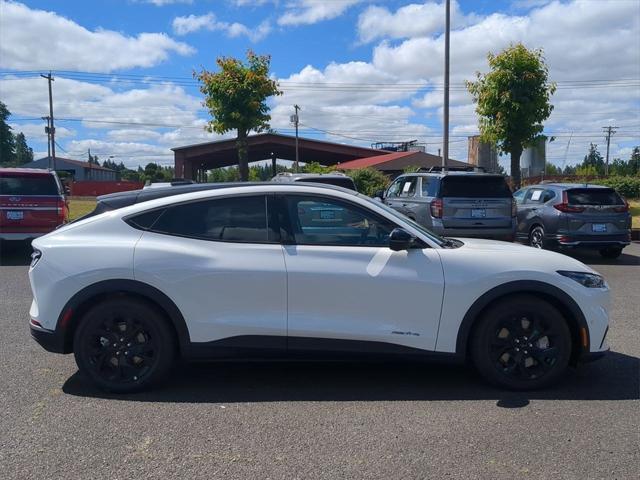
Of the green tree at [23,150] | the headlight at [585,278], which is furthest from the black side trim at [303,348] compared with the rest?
the green tree at [23,150]

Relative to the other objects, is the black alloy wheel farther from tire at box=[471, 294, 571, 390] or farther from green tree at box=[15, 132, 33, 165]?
green tree at box=[15, 132, 33, 165]

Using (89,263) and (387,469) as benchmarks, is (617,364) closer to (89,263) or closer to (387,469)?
(387,469)

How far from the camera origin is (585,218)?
39.6ft

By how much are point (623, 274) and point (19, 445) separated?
1022 centimetres

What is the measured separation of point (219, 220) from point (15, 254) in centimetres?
1030

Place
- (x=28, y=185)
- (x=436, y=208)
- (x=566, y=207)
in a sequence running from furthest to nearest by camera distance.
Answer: (x=566, y=207)
(x=28, y=185)
(x=436, y=208)

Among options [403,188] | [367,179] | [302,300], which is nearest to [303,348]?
[302,300]

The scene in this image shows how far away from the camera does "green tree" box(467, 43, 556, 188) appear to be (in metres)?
17.7

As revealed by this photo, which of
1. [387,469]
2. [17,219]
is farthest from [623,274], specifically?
[17,219]

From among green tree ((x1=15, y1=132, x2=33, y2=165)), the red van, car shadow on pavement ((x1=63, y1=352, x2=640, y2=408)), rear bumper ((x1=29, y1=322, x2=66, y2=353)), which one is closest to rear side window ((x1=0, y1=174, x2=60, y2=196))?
the red van

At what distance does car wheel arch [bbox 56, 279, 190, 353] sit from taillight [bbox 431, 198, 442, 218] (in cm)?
757

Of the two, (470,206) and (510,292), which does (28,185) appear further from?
(510,292)

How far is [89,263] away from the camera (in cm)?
452

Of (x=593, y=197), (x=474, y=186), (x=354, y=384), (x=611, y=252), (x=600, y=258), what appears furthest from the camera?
(x=600, y=258)
